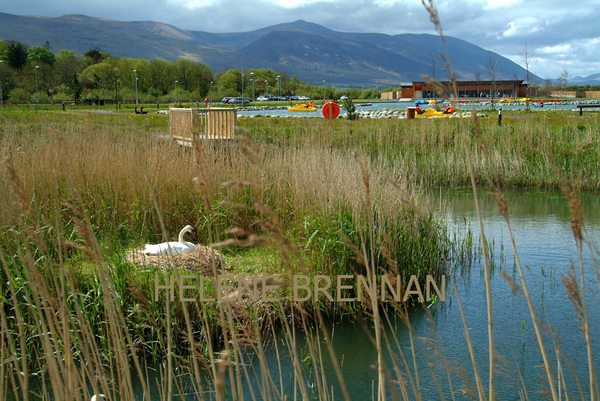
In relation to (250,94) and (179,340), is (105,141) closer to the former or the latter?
(179,340)

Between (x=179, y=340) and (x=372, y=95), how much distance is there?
11418cm

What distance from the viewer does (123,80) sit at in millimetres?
88938

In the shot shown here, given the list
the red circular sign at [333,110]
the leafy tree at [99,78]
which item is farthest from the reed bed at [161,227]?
the leafy tree at [99,78]

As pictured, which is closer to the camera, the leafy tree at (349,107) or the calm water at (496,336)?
the calm water at (496,336)

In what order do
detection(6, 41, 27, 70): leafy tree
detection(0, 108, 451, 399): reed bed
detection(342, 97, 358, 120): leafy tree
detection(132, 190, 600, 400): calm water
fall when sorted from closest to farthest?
detection(132, 190, 600, 400): calm water < detection(0, 108, 451, 399): reed bed < detection(342, 97, 358, 120): leafy tree < detection(6, 41, 27, 70): leafy tree

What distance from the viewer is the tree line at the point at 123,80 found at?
66.4 m

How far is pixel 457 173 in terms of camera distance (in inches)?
508

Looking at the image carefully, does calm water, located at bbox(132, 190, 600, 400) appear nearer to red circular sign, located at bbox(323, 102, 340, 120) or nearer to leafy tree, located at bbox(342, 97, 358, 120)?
red circular sign, located at bbox(323, 102, 340, 120)

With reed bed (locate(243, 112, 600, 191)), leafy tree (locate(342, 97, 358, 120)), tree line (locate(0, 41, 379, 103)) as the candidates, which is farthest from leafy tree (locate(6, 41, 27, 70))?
reed bed (locate(243, 112, 600, 191))

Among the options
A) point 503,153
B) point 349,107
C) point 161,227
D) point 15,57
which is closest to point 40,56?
point 15,57

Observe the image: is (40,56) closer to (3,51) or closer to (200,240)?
(3,51)

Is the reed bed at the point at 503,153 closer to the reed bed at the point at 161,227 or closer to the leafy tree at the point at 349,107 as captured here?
the reed bed at the point at 161,227

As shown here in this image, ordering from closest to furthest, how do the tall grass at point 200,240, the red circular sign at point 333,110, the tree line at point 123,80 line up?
the red circular sign at point 333,110
the tall grass at point 200,240
the tree line at point 123,80

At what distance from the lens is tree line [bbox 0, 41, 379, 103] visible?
218 feet
